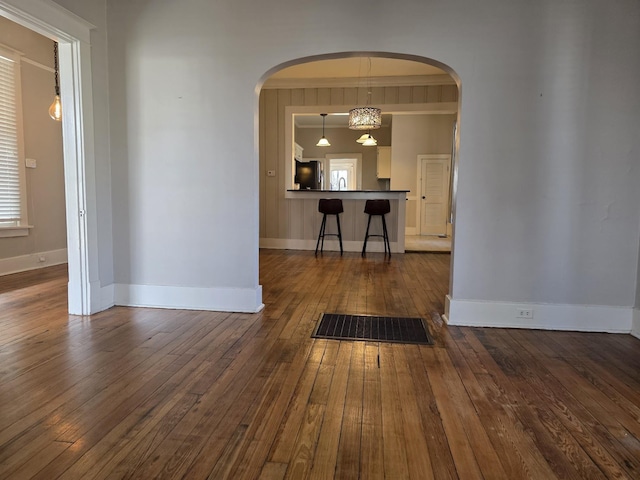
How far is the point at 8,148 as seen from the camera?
13.5ft

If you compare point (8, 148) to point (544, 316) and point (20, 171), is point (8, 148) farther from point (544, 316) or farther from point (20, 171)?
point (544, 316)

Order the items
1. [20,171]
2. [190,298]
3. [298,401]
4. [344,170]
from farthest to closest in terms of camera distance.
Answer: [344,170] < [20,171] < [190,298] < [298,401]

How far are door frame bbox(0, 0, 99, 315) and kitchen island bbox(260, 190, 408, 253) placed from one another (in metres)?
3.78

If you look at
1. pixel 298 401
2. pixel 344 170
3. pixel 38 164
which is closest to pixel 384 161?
pixel 344 170

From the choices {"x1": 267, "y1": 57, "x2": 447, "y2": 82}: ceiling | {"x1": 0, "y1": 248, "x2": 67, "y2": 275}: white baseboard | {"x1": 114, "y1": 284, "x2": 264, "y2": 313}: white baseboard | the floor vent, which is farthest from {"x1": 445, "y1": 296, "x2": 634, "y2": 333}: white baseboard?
{"x1": 0, "y1": 248, "x2": 67, "y2": 275}: white baseboard

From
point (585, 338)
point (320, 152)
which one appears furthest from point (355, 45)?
point (320, 152)

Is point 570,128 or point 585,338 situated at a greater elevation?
point 570,128

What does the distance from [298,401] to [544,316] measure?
192 centimetres

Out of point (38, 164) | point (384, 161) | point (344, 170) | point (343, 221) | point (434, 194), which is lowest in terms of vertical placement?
point (343, 221)

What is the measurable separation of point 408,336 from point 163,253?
6.42ft

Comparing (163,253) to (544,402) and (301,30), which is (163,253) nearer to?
(301,30)

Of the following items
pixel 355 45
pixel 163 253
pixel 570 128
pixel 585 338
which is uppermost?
pixel 355 45

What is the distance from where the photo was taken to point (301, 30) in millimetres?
2648

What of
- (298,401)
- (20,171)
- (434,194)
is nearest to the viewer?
(298,401)
